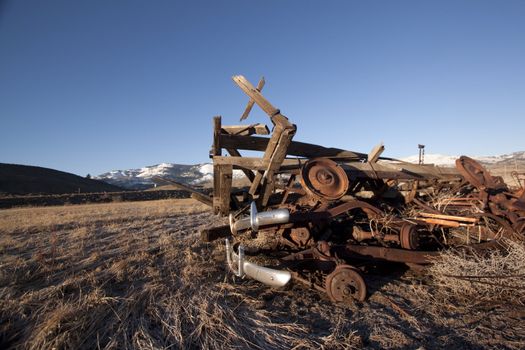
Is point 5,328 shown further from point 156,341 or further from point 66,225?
point 66,225

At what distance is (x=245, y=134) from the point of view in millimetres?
4730

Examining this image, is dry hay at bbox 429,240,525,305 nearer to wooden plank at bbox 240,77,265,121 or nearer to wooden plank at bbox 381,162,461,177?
wooden plank at bbox 381,162,461,177

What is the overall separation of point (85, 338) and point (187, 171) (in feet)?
508

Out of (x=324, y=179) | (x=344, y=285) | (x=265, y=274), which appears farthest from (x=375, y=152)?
(x=265, y=274)

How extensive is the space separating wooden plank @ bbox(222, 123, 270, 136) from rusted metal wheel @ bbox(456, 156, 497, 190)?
10.3ft

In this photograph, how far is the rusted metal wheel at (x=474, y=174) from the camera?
454 cm

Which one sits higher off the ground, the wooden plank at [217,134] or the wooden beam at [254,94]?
the wooden beam at [254,94]

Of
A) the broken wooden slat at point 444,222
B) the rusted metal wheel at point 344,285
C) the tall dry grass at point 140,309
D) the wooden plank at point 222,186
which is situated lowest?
the tall dry grass at point 140,309

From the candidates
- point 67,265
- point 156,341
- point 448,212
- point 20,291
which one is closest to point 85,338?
point 156,341

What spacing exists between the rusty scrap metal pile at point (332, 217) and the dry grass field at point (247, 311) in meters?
0.32

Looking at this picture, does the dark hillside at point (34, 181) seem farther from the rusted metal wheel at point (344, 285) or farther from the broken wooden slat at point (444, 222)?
the broken wooden slat at point (444, 222)

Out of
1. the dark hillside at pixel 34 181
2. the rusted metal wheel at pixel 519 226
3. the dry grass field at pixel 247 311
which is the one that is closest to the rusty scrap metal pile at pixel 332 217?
the rusted metal wheel at pixel 519 226

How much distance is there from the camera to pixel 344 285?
10.4ft

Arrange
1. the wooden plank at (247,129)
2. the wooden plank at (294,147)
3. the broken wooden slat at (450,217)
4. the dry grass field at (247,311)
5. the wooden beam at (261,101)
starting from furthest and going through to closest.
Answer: the wooden plank at (247,129), the wooden plank at (294,147), the wooden beam at (261,101), the broken wooden slat at (450,217), the dry grass field at (247,311)
